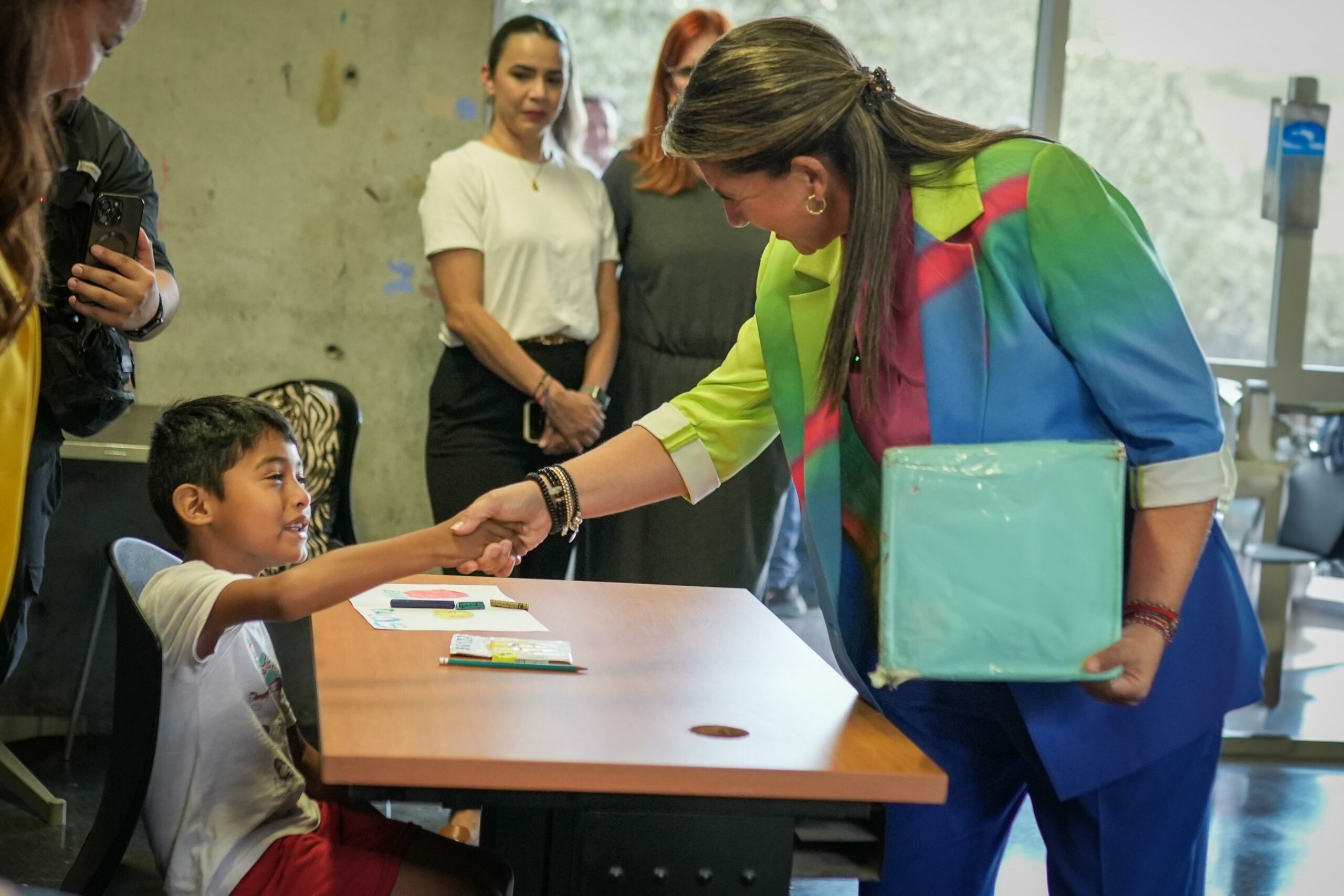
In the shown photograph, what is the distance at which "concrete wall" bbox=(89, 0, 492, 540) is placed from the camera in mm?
3953

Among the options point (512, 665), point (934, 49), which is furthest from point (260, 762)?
point (934, 49)

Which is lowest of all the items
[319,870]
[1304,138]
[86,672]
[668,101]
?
[86,672]

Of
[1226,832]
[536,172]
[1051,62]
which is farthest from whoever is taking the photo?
[1051,62]

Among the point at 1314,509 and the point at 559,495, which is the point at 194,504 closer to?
the point at 559,495

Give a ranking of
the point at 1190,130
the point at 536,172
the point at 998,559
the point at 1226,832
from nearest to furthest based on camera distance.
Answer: the point at 998,559
the point at 536,172
the point at 1226,832
the point at 1190,130

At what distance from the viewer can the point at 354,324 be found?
13.4ft

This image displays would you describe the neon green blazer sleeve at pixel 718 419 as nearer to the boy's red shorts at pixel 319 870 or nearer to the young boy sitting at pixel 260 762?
the young boy sitting at pixel 260 762

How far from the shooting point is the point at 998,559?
140 cm

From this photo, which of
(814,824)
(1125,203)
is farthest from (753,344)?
(814,824)

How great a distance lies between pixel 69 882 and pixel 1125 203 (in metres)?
1.57

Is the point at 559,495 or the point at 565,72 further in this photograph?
the point at 565,72

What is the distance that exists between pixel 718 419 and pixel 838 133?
501 mm

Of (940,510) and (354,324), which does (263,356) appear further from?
(940,510)

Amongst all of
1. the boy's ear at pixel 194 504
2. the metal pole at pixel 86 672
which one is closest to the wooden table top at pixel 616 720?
the boy's ear at pixel 194 504
